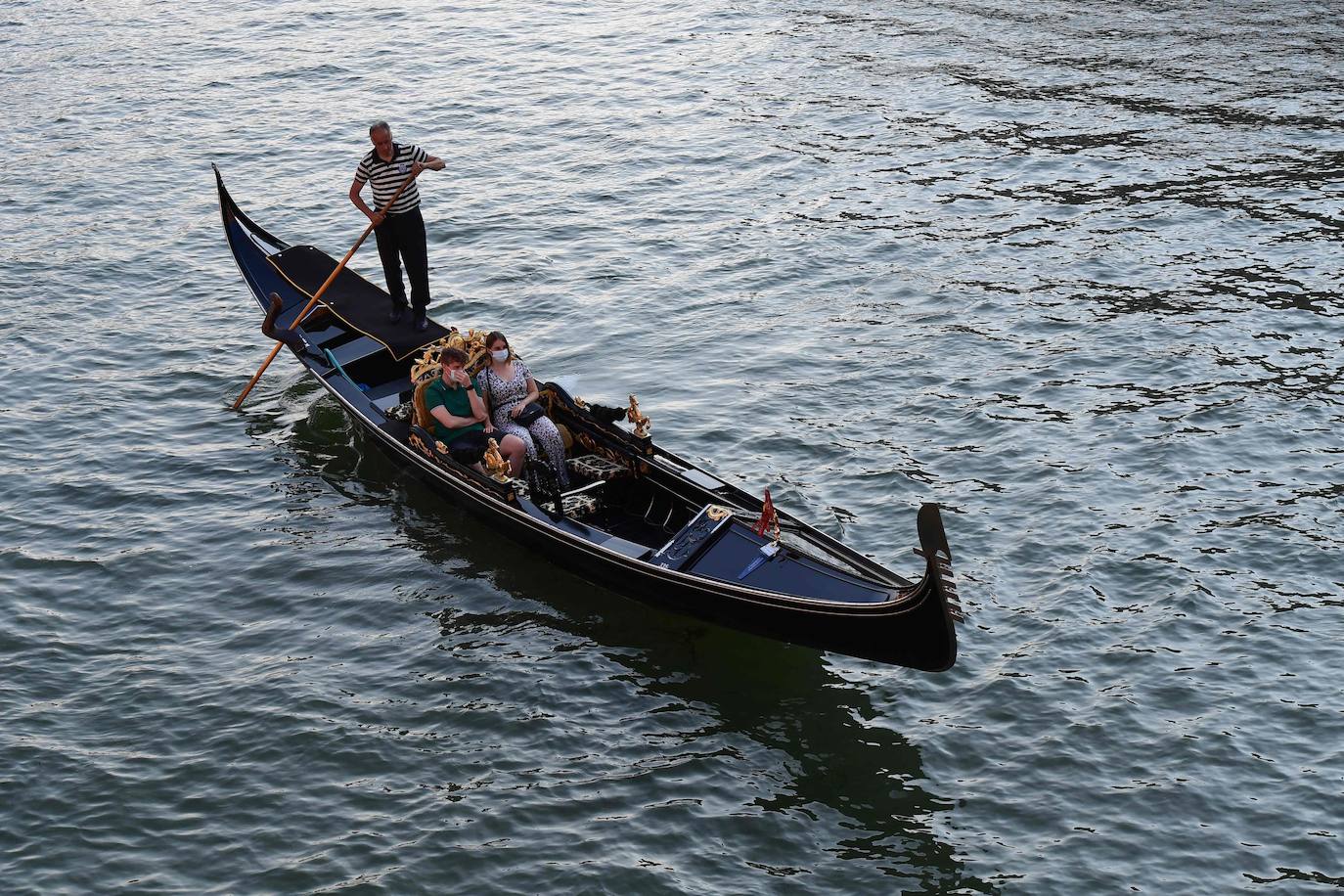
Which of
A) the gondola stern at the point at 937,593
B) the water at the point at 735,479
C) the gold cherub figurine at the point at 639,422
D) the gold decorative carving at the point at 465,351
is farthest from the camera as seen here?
the gold decorative carving at the point at 465,351

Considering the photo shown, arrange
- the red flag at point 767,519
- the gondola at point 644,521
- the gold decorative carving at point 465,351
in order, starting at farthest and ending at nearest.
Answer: the gold decorative carving at point 465,351
the red flag at point 767,519
the gondola at point 644,521

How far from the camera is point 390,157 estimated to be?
11.8 metres

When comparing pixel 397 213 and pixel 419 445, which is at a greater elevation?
pixel 397 213

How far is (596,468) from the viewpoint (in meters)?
10.3

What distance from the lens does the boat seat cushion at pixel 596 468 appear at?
1020cm

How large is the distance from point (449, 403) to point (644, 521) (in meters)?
1.80

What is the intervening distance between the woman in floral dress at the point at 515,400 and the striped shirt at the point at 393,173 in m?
2.12

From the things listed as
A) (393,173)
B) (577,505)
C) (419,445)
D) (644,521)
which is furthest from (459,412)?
(393,173)

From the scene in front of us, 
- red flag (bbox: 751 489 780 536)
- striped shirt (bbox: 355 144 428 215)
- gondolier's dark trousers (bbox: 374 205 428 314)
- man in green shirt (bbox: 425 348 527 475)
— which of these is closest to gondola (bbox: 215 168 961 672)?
red flag (bbox: 751 489 780 536)

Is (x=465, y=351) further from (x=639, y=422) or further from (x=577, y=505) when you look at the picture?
(x=577, y=505)

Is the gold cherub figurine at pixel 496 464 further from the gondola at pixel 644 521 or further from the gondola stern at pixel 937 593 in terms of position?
the gondola stern at pixel 937 593

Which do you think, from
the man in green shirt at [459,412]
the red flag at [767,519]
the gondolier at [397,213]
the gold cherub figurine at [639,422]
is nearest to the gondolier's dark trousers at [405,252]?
the gondolier at [397,213]

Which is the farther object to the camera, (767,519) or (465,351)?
(465,351)

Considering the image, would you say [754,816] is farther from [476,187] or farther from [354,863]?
[476,187]
